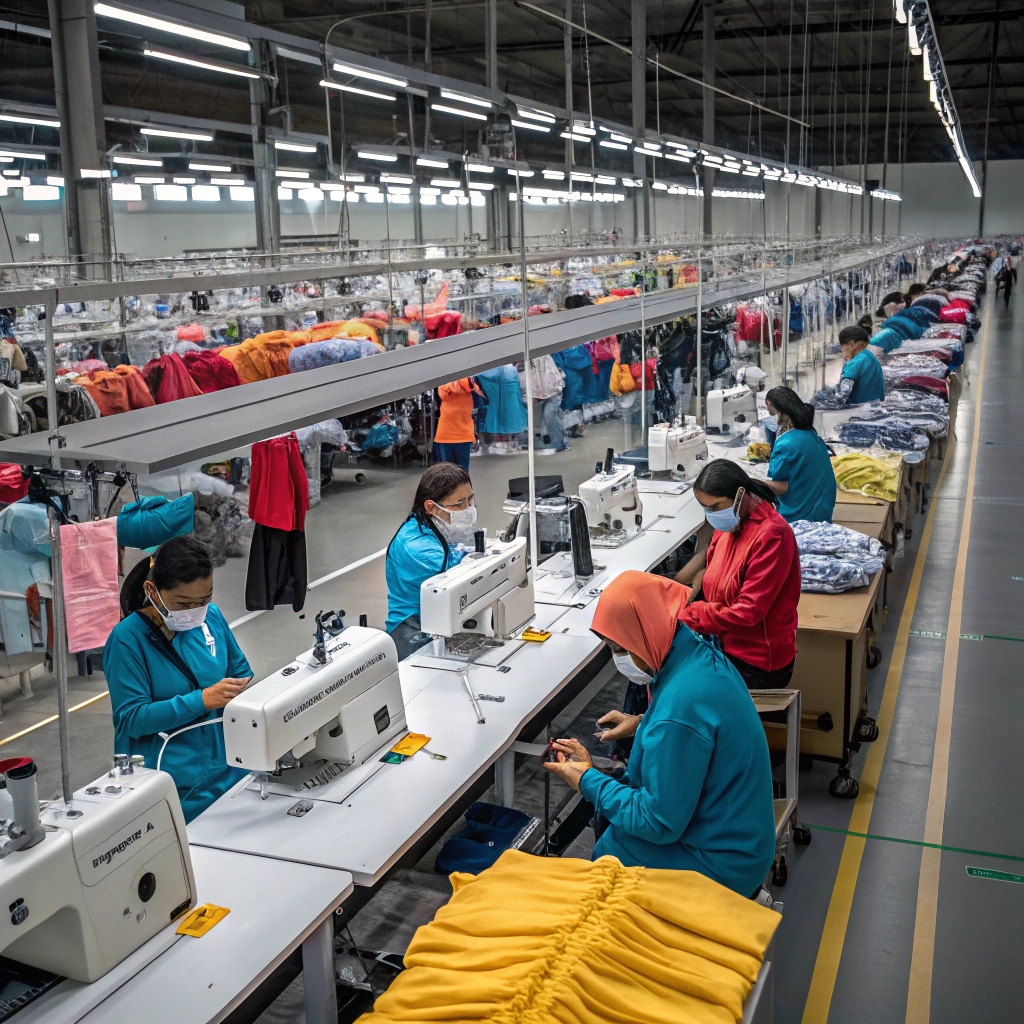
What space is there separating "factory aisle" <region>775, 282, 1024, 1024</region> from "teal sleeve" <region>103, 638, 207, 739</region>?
2.27 metres

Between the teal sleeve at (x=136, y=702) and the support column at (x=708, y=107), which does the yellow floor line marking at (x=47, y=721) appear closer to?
the teal sleeve at (x=136, y=702)

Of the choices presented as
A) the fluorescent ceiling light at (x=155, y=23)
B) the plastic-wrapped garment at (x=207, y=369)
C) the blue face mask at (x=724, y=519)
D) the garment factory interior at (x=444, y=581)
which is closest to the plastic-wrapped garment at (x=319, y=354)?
the garment factory interior at (x=444, y=581)

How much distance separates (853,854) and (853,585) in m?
1.51

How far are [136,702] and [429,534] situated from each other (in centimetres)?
161

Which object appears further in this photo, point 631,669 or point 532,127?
point 532,127

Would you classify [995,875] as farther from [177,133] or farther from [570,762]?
[177,133]

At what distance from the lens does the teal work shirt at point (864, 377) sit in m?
10.3

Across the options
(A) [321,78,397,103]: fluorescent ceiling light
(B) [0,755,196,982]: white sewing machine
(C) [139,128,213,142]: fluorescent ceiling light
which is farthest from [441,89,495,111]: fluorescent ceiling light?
(B) [0,755,196,982]: white sewing machine

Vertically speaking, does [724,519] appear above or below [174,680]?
above

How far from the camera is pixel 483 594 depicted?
436cm

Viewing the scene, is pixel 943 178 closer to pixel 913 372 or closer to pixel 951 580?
pixel 913 372

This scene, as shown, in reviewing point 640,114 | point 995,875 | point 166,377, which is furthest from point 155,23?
point 640,114

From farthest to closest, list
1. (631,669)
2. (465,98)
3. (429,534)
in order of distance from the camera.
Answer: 1. (465,98)
2. (429,534)
3. (631,669)

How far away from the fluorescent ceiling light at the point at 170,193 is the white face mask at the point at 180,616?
5257mm
